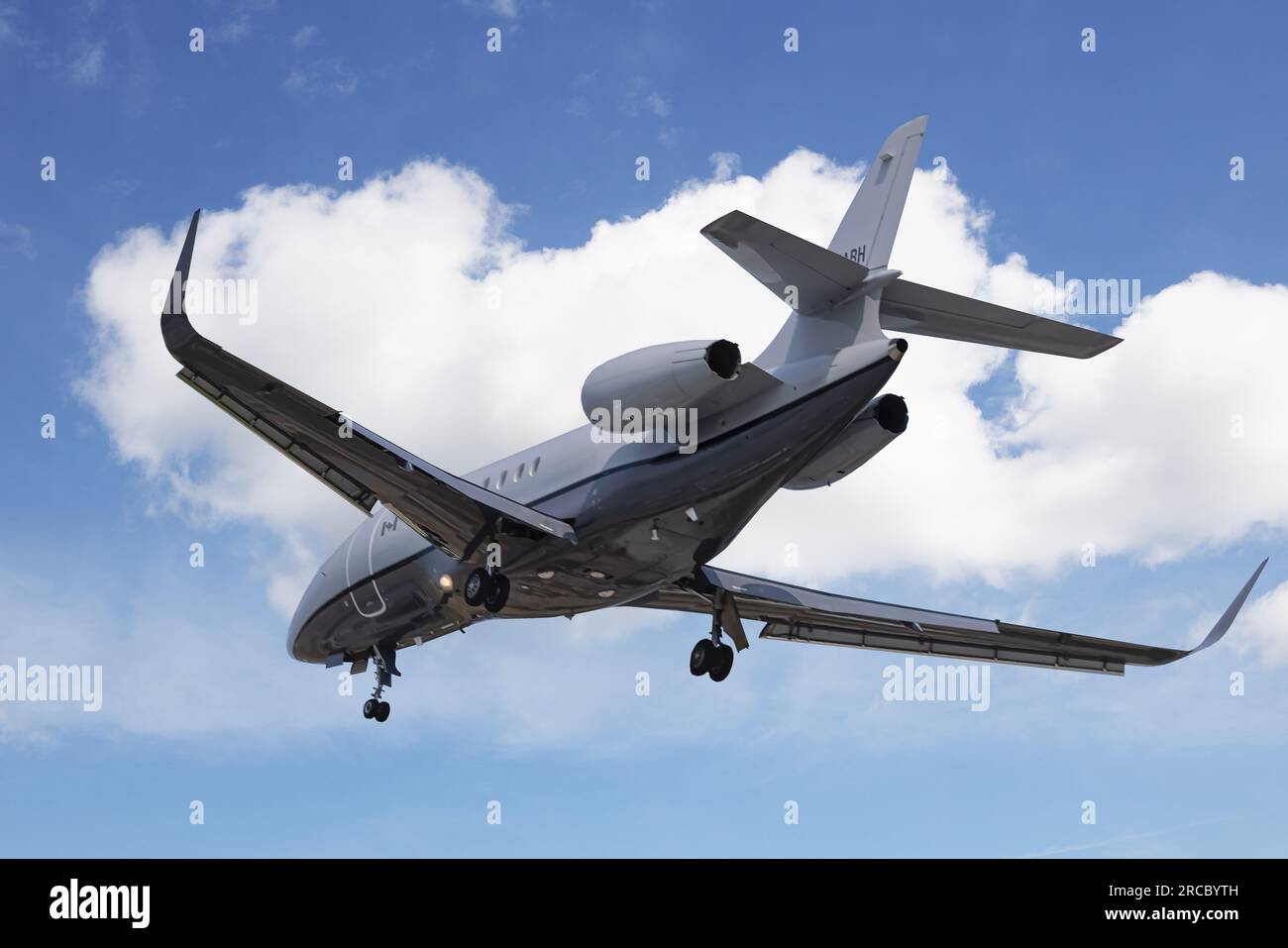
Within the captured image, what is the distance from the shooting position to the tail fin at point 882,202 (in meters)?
18.3

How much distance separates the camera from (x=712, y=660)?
71.0ft

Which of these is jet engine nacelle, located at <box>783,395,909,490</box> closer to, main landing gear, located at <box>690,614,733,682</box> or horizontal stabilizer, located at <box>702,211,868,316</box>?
horizontal stabilizer, located at <box>702,211,868,316</box>

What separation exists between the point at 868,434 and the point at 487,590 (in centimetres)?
610

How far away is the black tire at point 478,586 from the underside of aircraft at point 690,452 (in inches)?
1.4

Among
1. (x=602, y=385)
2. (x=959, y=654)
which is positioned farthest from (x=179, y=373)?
(x=959, y=654)

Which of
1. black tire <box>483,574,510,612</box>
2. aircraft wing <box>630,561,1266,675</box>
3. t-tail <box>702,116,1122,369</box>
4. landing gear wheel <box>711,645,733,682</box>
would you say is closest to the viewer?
t-tail <box>702,116,1122,369</box>

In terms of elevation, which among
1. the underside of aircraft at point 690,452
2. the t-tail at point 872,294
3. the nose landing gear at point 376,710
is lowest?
the nose landing gear at point 376,710

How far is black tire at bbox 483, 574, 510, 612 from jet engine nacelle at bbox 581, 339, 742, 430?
360cm

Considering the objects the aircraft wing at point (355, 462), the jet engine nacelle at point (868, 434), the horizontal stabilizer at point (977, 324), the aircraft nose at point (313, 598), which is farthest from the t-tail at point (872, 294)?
the aircraft nose at point (313, 598)

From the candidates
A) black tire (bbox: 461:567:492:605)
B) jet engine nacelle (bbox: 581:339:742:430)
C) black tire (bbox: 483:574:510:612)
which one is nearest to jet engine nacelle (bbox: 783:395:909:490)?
jet engine nacelle (bbox: 581:339:742:430)

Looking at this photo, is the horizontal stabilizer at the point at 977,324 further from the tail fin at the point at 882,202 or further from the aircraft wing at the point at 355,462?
the aircraft wing at the point at 355,462

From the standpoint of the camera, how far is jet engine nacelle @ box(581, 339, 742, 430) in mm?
17156

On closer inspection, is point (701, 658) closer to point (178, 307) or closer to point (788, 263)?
point (788, 263)

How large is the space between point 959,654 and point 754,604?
3.98 m
